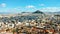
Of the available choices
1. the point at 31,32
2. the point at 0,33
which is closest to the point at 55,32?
the point at 31,32

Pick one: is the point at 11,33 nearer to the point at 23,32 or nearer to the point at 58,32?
the point at 23,32

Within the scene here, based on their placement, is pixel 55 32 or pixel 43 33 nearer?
pixel 43 33

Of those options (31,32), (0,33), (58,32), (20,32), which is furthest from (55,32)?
(0,33)

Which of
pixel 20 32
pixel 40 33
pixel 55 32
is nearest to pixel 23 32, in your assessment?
pixel 20 32

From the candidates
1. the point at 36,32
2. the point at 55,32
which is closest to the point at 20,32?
A: the point at 36,32

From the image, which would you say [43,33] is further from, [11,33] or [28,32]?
[11,33]

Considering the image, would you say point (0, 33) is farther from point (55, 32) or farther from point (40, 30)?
point (55, 32)

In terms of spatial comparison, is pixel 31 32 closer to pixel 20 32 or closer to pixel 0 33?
pixel 20 32
